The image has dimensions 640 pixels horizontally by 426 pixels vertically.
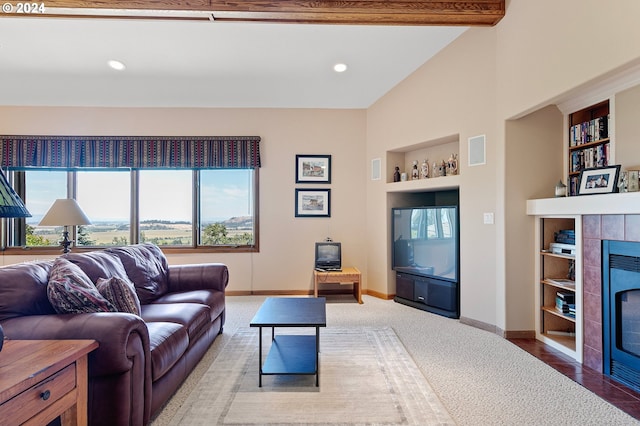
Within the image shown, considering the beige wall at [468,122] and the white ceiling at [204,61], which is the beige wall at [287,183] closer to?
the white ceiling at [204,61]

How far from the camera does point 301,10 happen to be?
305 centimetres

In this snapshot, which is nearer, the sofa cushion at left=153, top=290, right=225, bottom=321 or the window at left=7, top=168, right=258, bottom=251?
the sofa cushion at left=153, top=290, right=225, bottom=321

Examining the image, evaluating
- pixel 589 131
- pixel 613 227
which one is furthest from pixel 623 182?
pixel 589 131

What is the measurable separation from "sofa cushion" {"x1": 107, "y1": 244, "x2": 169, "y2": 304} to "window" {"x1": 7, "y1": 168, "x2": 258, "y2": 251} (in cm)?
174

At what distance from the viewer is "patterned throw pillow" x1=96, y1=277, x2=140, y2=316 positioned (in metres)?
1.98

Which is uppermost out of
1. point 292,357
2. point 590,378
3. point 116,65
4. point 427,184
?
point 116,65

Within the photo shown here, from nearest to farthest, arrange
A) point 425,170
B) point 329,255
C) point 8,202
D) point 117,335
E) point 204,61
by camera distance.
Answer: point 8,202
point 117,335
point 204,61
point 425,170
point 329,255

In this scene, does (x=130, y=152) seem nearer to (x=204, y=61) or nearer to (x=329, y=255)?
(x=204, y=61)

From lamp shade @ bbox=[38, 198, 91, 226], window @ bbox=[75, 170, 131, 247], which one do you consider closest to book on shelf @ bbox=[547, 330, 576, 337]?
lamp shade @ bbox=[38, 198, 91, 226]

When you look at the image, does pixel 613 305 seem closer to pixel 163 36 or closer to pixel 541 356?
pixel 541 356

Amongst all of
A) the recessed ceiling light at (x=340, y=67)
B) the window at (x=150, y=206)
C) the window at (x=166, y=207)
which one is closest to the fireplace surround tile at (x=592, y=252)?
the recessed ceiling light at (x=340, y=67)

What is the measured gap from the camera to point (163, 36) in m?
3.42

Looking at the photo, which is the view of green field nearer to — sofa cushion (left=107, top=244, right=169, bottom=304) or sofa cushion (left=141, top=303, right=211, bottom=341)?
sofa cushion (left=107, top=244, right=169, bottom=304)

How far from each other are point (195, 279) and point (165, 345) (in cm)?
133
